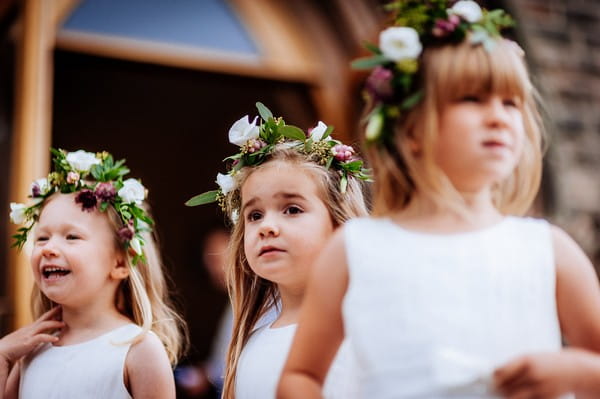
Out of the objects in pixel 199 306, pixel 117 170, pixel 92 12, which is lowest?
pixel 117 170

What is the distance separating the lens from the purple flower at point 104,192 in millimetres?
2605

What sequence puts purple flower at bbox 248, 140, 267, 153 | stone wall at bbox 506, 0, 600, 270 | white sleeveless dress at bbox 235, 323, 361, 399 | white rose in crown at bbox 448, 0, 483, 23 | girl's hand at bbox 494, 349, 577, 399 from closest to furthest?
girl's hand at bbox 494, 349, 577, 399 → white rose in crown at bbox 448, 0, 483, 23 → white sleeveless dress at bbox 235, 323, 361, 399 → purple flower at bbox 248, 140, 267, 153 → stone wall at bbox 506, 0, 600, 270

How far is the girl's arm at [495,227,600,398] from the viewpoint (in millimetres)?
1455

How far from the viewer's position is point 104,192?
2607mm

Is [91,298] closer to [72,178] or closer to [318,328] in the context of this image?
[72,178]

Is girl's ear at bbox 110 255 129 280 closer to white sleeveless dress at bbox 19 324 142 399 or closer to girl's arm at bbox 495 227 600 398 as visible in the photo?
white sleeveless dress at bbox 19 324 142 399

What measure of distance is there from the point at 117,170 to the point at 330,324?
1.26 m

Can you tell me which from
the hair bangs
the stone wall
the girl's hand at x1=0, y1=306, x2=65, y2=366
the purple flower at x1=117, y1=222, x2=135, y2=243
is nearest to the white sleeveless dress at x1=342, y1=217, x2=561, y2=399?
the hair bangs

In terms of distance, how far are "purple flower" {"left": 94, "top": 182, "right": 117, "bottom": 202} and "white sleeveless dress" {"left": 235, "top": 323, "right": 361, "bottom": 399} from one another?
631mm

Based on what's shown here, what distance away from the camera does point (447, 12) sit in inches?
67.9

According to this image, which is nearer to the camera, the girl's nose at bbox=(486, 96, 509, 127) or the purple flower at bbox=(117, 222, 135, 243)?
the girl's nose at bbox=(486, 96, 509, 127)

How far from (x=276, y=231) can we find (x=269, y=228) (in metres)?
0.02

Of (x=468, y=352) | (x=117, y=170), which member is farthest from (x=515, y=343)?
(x=117, y=170)

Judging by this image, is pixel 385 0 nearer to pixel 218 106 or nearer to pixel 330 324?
pixel 218 106
